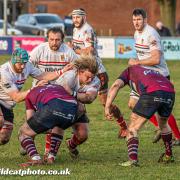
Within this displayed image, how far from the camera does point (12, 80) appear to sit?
38.3ft

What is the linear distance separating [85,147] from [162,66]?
5.52 ft

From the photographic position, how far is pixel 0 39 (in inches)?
1384

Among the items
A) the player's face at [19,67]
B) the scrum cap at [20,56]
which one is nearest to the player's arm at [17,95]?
the player's face at [19,67]

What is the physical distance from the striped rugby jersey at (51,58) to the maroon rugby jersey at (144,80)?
1.94 m

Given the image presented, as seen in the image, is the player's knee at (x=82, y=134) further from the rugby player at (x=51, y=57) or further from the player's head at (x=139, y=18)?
the player's head at (x=139, y=18)

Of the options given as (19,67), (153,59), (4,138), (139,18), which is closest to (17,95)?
(19,67)

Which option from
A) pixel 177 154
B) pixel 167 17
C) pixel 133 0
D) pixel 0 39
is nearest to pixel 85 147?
pixel 177 154

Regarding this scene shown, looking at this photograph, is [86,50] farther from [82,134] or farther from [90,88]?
[90,88]

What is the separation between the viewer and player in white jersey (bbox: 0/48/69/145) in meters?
11.5

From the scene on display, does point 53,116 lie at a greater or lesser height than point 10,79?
lesser

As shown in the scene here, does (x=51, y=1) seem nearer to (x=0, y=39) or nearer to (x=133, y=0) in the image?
(x=133, y=0)

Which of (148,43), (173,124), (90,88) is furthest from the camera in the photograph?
(173,124)

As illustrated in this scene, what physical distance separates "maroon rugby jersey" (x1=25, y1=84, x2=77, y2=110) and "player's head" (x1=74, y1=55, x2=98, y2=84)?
0.99ft

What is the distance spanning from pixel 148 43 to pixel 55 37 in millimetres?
1506
